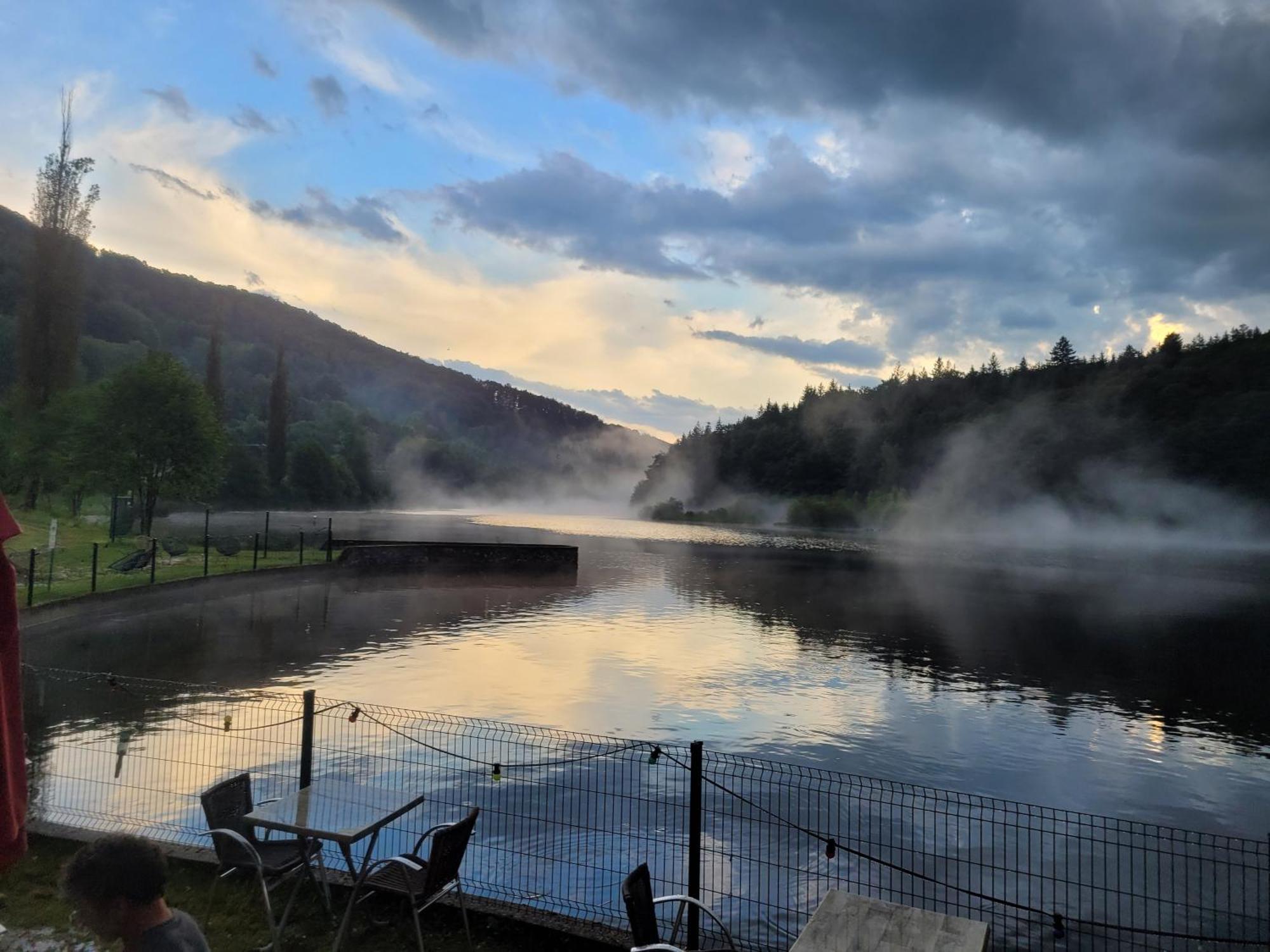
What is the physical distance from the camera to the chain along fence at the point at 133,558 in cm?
1969

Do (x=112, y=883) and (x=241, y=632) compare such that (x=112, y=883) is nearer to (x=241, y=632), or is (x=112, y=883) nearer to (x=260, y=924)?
(x=260, y=924)

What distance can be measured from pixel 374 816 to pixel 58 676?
1063 cm

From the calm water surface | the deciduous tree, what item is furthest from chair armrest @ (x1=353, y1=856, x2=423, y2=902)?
the deciduous tree

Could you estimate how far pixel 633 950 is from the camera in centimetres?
356

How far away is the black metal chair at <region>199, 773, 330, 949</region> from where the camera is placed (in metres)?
4.82

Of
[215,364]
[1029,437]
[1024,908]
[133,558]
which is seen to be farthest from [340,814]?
[1029,437]

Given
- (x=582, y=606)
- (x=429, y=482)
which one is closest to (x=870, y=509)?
(x=429, y=482)

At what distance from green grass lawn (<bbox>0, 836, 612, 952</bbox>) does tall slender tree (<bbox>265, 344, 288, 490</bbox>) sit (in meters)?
86.7

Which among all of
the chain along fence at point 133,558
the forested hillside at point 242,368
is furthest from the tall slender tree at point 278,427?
the chain along fence at point 133,558

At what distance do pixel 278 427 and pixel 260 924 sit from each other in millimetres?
96312

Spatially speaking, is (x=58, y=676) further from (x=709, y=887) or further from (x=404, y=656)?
(x=709, y=887)

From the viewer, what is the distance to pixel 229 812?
5.16m

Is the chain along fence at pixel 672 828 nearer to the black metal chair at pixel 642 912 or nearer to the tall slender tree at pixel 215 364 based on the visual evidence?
the black metal chair at pixel 642 912

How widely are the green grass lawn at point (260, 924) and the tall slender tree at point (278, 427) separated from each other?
8668 cm
